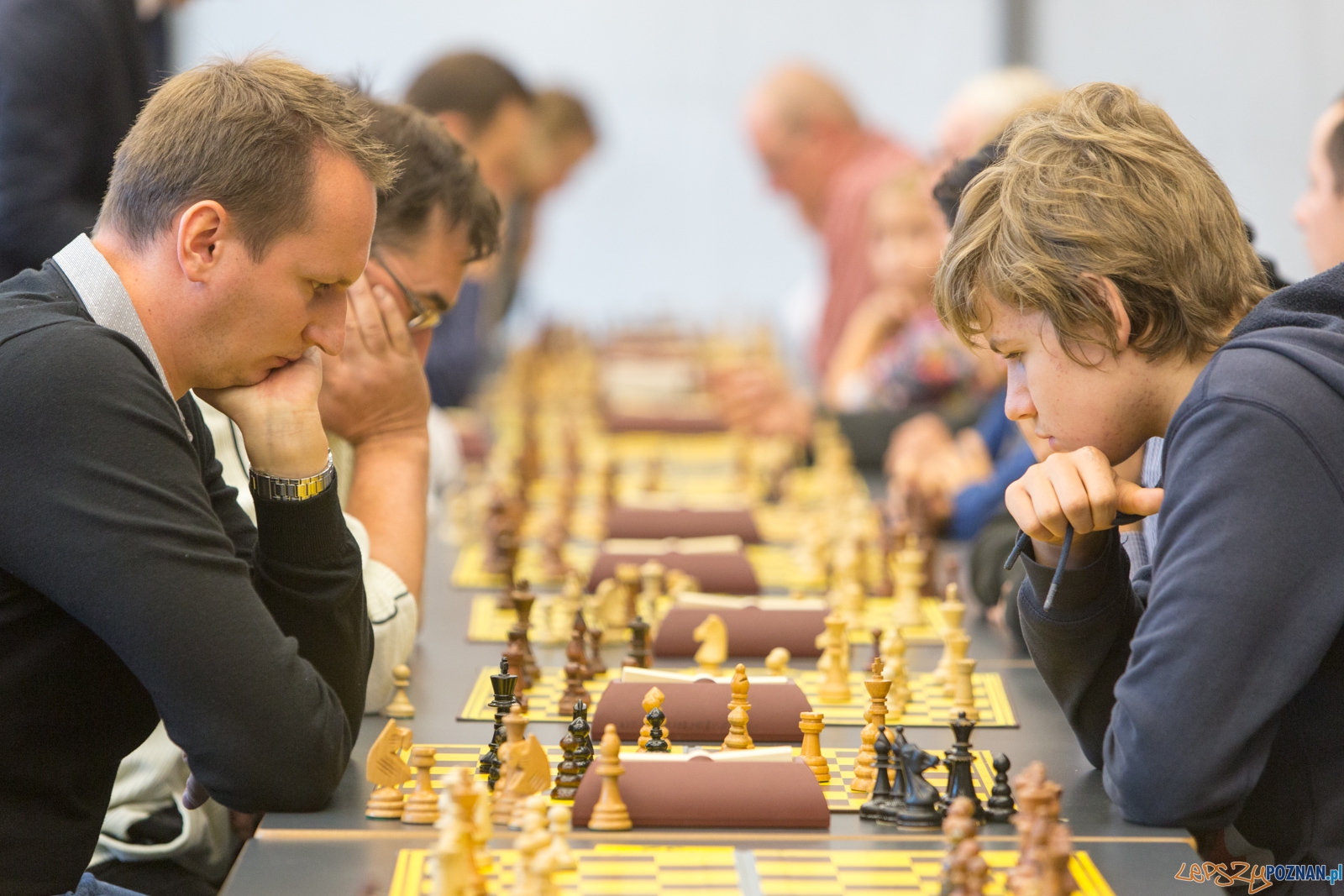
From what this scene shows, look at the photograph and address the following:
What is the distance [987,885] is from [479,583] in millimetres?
1762

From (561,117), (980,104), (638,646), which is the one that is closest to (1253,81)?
(980,104)

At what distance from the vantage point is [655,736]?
1861 millimetres

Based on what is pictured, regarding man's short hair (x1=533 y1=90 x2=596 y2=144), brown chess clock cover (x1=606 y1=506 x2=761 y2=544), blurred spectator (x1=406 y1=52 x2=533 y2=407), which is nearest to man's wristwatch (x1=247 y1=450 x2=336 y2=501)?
brown chess clock cover (x1=606 y1=506 x2=761 y2=544)

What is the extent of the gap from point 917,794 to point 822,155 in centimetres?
685

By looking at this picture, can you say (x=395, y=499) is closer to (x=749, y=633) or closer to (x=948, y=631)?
(x=749, y=633)

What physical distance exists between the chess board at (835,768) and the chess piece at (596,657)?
0.37 metres

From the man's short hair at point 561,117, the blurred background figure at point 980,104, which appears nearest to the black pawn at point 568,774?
the blurred background figure at point 980,104

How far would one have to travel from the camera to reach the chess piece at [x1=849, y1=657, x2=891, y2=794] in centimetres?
180

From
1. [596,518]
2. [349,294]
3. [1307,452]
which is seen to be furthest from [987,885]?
[596,518]

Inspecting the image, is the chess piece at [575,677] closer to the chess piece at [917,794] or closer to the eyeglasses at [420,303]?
the chess piece at [917,794]

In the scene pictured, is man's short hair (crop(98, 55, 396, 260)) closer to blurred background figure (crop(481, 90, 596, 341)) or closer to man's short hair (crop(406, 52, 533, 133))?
man's short hair (crop(406, 52, 533, 133))

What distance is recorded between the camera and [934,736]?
2059 mm

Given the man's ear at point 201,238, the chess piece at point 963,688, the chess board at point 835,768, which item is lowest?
the chess piece at point 963,688

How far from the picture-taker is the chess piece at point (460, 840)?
4.59 feet
